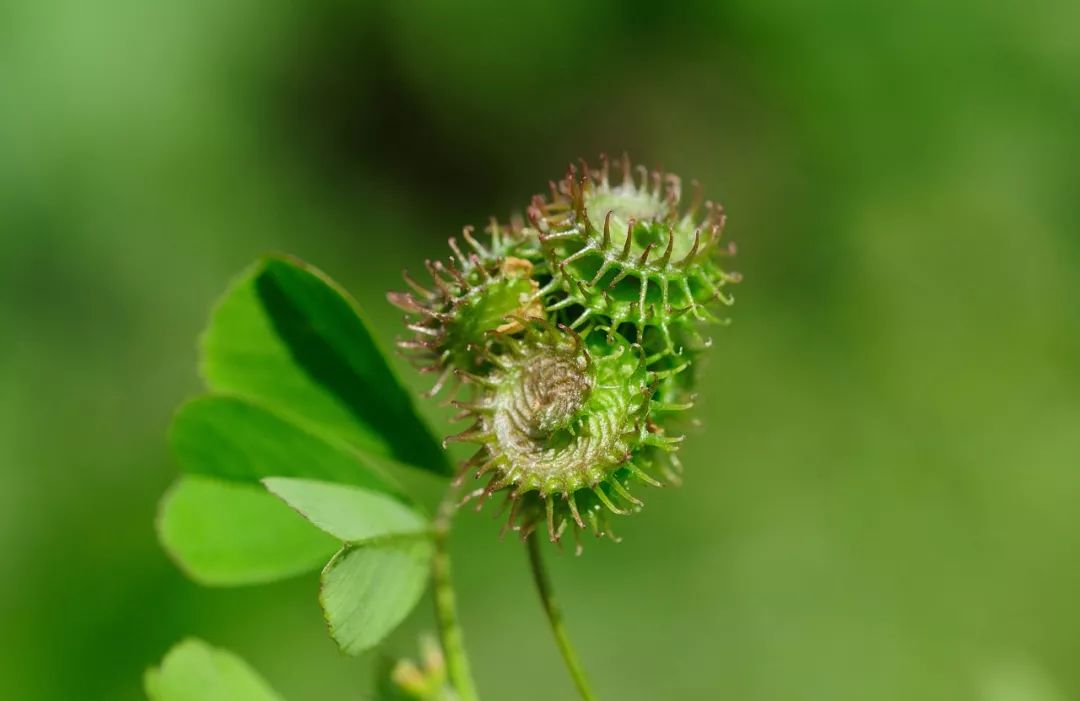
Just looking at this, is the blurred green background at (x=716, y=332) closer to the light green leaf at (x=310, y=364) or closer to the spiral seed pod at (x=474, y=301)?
the light green leaf at (x=310, y=364)

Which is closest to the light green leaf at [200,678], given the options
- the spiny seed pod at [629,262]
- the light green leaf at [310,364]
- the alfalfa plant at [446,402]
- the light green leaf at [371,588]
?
the alfalfa plant at [446,402]

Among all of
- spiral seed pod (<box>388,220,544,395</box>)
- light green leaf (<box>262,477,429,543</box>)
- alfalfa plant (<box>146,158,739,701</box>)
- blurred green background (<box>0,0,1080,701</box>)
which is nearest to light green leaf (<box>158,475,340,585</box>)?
alfalfa plant (<box>146,158,739,701</box>)

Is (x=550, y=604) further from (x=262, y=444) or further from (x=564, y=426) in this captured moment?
(x=262, y=444)

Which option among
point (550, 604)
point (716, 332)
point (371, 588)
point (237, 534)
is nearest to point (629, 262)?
point (550, 604)

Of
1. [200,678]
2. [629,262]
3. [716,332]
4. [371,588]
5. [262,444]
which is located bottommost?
[200,678]

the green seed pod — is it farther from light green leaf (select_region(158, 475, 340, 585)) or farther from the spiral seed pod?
light green leaf (select_region(158, 475, 340, 585))
